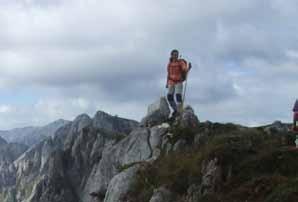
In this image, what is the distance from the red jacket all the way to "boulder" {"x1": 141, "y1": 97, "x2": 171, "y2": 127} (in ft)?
17.0

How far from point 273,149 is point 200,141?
718cm

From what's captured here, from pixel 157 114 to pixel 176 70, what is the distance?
6.42 metres

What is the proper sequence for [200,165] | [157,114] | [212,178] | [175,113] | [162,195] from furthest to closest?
1. [157,114]
2. [175,113]
3. [200,165]
4. [162,195]
5. [212,178]

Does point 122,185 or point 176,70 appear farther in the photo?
point 176,70

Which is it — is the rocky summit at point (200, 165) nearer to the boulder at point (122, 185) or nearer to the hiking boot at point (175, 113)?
the boulder at point (122, 185)

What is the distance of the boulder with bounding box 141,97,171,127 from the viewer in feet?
127

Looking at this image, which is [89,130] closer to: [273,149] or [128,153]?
[128,153]

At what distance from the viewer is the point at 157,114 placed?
3891 centimetres

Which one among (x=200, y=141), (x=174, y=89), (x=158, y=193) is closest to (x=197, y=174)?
(x=158, y=193)

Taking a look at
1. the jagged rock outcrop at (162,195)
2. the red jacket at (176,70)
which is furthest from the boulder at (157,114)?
the jagged rock outcrop at (162,195)

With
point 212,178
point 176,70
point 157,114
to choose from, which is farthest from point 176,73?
point 212,178

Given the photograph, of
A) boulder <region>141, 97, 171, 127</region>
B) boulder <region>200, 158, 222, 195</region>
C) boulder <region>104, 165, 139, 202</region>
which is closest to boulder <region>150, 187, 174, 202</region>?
boulder <region>200, 158, 222, 195</region>

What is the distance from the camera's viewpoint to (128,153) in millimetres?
40719

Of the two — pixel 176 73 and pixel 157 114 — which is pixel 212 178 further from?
pixel 157 114
